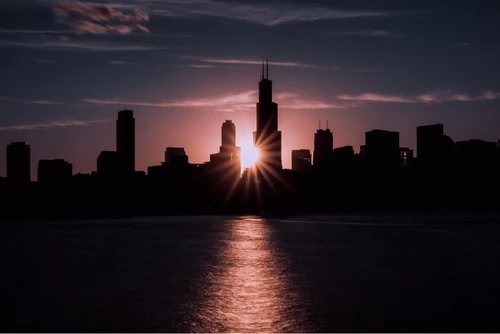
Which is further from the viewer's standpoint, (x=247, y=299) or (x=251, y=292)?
(x=251, y=292)

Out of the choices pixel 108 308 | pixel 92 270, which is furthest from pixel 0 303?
pixel 92 270

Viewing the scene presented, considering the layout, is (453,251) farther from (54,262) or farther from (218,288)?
(54,262)

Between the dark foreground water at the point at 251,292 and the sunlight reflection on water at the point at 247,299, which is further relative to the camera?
the dark foreground water at the point at 251,292

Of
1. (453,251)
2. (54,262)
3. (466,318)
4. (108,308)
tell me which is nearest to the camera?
(466,318)

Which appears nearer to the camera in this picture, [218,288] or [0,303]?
[0,303]

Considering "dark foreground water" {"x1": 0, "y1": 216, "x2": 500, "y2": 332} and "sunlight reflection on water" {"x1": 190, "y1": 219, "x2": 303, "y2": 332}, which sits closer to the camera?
"sunlight reflection on water" {"x1": 190, "y1": 219, "x2": 303, "y2": 332}

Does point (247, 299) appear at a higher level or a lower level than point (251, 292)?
higher

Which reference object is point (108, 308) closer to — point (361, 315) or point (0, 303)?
point (0, 303)

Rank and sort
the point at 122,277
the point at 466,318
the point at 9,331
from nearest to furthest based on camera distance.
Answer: the point at 9,331 < the point at 466,318 < the point at 122,277
